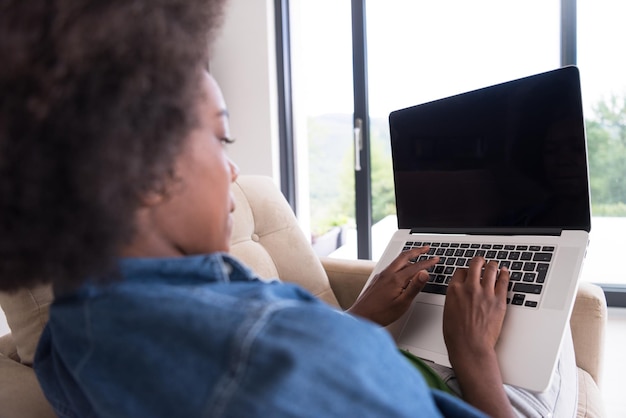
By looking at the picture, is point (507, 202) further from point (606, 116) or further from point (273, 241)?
point (606, 116)

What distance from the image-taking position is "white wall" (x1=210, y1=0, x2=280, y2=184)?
2.43 meters

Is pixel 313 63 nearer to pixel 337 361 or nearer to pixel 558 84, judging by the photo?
pixel 558 84

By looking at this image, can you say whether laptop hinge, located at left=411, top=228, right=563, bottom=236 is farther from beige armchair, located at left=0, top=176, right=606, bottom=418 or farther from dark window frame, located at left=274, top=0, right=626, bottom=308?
dark window frame, located at left=274, top=0, right=626, bottom=308

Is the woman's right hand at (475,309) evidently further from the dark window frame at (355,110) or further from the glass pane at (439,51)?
the dark window frame at (355,110)

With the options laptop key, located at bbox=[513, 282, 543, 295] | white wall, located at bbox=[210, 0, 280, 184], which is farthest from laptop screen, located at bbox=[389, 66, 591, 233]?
white wall, located at bbox=[210, 0, 280, 184]

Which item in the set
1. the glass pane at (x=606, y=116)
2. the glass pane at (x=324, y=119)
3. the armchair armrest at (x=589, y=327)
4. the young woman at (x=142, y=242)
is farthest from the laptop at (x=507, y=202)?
the glass pane at (x=324, y=119)

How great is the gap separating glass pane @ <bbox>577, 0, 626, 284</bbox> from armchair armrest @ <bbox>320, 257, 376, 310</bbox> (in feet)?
3.84

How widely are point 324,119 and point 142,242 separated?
2234 millimetres

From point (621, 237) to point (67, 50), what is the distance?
211 centimetres

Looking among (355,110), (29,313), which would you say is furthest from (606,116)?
(29,313)

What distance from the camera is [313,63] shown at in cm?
255

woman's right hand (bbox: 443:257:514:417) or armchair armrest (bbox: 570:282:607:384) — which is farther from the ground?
woman's right hand (bbox: 443:257:514:417)

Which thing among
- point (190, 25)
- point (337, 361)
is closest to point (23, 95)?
point (190, 25)

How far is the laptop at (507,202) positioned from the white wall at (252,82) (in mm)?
1559
